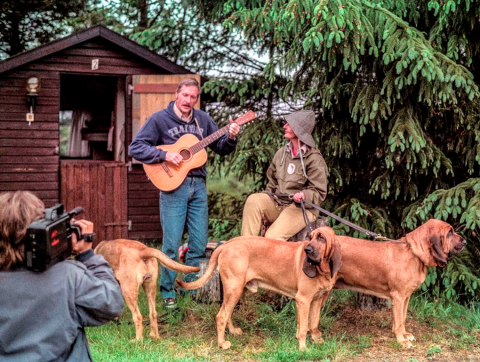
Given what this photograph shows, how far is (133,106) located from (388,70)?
14.9 ft

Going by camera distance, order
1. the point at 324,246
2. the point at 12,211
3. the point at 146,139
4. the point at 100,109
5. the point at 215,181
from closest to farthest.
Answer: the point at 12,211
the point at 324,246
the point at 146,139
the point at 100,109
the point at 215,181

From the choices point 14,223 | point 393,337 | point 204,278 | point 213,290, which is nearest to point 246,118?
point 213,290

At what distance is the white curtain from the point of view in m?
13.8

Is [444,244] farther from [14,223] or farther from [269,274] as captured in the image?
[14,223]

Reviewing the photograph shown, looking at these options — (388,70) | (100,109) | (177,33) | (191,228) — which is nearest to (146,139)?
(191,228)

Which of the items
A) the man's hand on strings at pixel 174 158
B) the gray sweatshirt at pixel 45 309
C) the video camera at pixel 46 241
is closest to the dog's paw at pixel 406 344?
the man's hand on strings at pixel 174 158

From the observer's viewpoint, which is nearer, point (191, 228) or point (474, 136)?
point (191, 228)

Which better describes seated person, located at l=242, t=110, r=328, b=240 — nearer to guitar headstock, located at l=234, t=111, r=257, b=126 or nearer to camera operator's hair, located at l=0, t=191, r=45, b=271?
guitar headstock, located at l=234, t=111, r=257, b=126

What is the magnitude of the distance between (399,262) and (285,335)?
48.3 inches

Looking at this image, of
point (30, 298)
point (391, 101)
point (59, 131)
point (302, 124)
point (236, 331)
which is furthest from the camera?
point (59, 131)

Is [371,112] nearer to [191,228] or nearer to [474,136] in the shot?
[474,136]

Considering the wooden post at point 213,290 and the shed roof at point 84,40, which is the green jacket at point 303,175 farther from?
the shed roof at point 84,40

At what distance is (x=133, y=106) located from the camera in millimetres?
9742

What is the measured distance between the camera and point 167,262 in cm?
525
